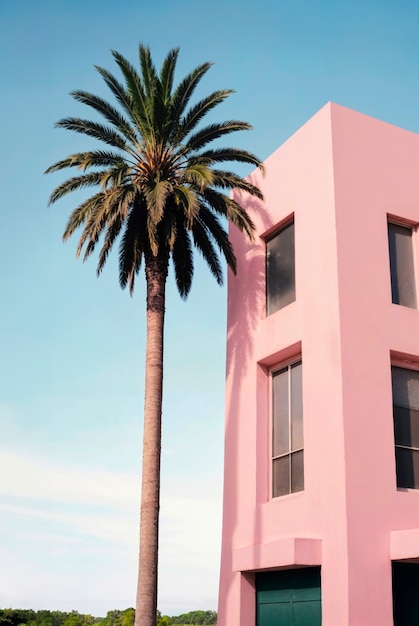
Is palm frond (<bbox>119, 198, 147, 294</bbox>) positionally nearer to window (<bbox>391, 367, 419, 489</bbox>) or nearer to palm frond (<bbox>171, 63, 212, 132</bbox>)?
palm frond (<bbox>171, 63, 212, 132</bbox>)

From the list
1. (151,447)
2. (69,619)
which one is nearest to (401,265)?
(151,447)

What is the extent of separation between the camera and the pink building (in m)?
13.6

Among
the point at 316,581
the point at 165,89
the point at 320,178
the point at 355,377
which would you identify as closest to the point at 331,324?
the point at 355,377

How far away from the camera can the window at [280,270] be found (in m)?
17.4

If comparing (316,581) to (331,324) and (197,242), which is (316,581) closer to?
(331,324)

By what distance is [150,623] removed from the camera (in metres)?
15.9

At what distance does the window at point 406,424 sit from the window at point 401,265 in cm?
160

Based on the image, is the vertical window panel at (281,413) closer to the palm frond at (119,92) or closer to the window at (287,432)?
the window at (287,432)

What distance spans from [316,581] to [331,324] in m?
4.75

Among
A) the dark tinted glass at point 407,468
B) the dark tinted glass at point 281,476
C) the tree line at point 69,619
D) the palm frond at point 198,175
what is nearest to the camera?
the dark tinted glass at point 407,468

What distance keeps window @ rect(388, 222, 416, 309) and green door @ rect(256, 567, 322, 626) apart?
574 centimetres

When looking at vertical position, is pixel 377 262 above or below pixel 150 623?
above

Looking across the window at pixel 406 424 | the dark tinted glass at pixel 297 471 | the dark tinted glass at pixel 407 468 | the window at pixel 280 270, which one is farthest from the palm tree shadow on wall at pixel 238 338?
the dark tinted glass at pixel 407 468

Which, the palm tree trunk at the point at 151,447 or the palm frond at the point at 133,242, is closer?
the palm tree trunk at the point at 151,447
